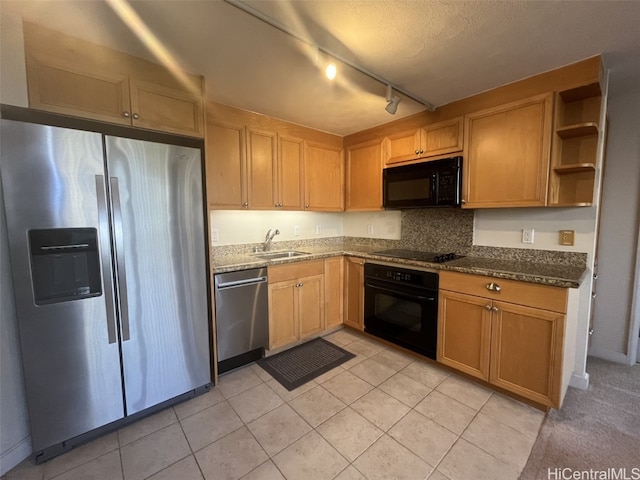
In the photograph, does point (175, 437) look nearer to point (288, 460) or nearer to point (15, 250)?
point (288, 460)

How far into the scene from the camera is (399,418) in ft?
5.90

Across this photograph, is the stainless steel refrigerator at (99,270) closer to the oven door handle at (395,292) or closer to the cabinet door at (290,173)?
the cabinet door at (290,173)

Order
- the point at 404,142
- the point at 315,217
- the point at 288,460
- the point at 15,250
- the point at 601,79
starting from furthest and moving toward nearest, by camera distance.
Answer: the point at 315,217 → the point at 404,142 → the point at 601,79 → the point at 288,460 → the point at 15,250

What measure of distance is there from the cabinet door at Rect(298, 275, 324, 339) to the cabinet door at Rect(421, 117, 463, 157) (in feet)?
A: 5.34

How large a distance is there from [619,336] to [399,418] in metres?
2.21

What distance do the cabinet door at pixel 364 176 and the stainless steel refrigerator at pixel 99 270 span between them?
184 centimetres

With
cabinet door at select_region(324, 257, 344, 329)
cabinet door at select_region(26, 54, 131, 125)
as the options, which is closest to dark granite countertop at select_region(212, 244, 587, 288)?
cabinet door at select_region(324, 257, 344, 329)

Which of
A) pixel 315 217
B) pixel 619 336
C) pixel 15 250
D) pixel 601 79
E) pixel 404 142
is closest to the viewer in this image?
pixel 15 250

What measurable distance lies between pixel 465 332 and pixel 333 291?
1.33 m

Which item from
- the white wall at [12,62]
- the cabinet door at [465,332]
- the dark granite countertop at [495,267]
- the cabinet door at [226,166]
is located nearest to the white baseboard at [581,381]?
the cabinet door at [465,332]

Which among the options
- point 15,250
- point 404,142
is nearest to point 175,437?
point 15,250

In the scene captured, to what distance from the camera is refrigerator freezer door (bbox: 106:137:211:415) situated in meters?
1.63

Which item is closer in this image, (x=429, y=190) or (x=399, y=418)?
(x=399, y=418)

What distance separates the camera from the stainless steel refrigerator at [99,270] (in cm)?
139
